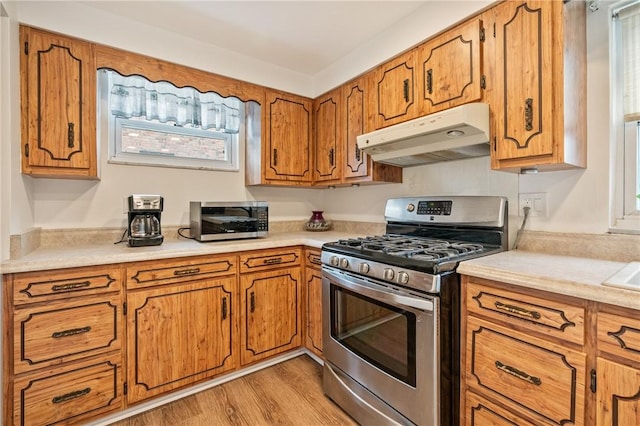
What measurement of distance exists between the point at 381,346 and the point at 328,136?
69.0 inches

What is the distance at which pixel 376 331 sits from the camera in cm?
159

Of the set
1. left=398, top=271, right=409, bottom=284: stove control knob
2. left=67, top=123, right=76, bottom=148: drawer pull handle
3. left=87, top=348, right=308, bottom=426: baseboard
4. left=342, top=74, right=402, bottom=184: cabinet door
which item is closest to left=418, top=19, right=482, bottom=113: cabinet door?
left=342, top=74, right=402, bottom=184: cabinet door

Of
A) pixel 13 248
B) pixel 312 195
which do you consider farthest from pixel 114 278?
pixel 312 195

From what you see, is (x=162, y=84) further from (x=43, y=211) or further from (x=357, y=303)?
(x=357, y=303)

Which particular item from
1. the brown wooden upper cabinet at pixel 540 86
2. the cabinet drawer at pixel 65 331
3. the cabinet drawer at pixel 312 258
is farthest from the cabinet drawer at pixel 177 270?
the brown wooden upper cabinet at pixel 540 86

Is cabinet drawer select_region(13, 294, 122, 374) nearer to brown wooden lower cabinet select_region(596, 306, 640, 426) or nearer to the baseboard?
the baseboard

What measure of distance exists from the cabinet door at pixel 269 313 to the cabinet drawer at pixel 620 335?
5.75 feet

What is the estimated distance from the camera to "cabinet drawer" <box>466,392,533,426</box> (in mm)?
1173

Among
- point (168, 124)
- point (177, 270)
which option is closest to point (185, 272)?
point (177, 270)

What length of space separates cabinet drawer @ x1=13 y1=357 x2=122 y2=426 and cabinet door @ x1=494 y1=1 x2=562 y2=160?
2.40 m

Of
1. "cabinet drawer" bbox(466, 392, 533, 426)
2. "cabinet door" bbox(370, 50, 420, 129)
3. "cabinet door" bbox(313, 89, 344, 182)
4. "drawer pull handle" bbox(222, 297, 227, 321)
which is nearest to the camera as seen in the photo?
"cabinet drawer" bbox(466, 392, 533, 426)

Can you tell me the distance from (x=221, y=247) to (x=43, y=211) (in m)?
1.18

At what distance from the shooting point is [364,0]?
5.84 feet

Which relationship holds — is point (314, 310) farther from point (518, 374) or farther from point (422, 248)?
point (518, 374)
